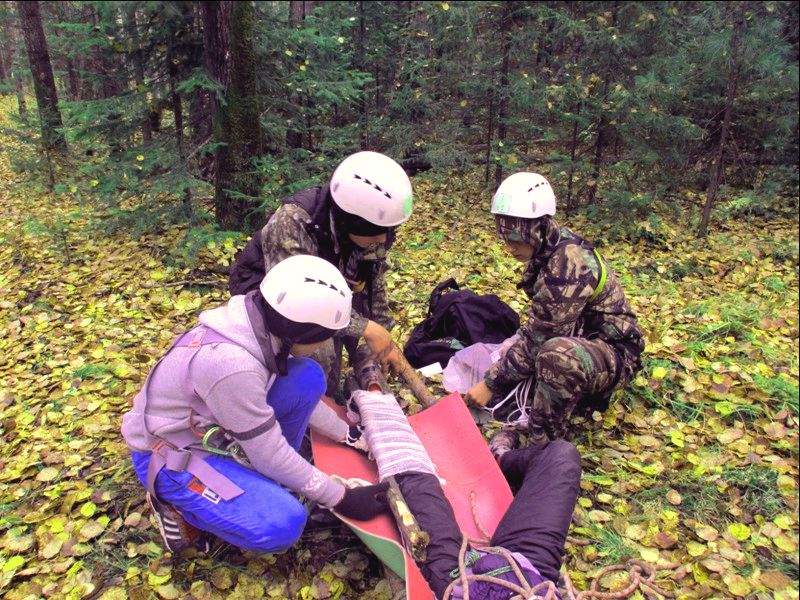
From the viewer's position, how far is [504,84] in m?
6.95

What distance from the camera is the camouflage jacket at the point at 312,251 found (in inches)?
121

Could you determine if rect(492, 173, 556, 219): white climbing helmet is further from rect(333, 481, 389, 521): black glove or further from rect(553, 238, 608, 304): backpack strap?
rect(333, 481, 389, 521): black glove

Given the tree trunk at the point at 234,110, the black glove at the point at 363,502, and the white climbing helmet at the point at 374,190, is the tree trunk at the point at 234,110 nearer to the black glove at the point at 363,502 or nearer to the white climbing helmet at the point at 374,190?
the white climbing helmet at the point at 374,190

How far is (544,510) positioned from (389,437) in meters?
0.91

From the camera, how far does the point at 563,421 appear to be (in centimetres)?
333

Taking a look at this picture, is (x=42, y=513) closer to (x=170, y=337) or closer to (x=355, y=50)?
(x=170, y=337)

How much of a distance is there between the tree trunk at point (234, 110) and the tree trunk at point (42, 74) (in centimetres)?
464

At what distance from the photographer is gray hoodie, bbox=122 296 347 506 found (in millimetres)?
2273

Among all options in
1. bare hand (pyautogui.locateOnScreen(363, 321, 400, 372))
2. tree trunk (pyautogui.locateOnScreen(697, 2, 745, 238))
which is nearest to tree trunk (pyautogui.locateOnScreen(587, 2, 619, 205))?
tree trunk (pyautogui.locateOnScreen(697, 2, 745, 238))

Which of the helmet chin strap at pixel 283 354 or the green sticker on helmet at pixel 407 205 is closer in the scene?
the helmet chin strap at pixel 283 354

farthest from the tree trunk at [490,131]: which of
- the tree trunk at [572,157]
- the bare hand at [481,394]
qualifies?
the bare hand at [481,394]

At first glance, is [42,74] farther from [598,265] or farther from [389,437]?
[598,265]

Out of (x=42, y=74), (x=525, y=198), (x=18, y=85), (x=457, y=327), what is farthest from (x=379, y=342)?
(x=18, y=85)

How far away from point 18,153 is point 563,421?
904cm
